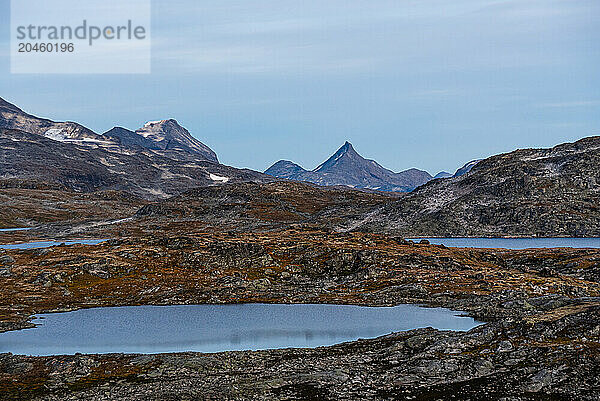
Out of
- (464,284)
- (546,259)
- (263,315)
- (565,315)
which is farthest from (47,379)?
(546,259)

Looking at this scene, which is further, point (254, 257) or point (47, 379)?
point (254, 257)

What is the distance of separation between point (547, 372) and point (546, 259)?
279 feet

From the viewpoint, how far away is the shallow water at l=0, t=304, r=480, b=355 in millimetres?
65375

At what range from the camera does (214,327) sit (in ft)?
247

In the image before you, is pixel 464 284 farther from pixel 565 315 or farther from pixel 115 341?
pixel 115 341

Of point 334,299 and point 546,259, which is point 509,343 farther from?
point 546,259

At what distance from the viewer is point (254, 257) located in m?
125

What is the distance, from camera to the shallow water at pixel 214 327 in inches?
2574

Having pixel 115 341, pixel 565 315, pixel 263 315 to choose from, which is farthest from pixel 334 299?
pixel 565 315

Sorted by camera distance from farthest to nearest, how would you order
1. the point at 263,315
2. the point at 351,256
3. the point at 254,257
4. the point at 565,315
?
the point at 254,257 → the point at 351,256 → the point at 263,315 → the point at 565,315

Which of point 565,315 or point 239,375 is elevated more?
point 565,315

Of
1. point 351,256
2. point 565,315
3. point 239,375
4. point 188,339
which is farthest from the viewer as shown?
point 351,256

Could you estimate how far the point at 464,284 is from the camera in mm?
95375

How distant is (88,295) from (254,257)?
36.5 meters
